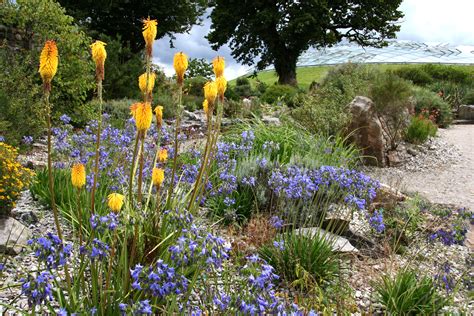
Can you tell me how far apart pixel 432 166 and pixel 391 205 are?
494 cm

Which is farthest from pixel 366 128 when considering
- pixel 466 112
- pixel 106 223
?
pixel 466 112

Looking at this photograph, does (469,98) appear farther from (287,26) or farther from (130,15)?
(130,15)

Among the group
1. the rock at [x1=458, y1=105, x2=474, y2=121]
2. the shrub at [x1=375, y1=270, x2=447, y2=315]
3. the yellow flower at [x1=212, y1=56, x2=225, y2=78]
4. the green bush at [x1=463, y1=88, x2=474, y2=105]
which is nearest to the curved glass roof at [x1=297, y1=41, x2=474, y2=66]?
the green bush at [x1=463, y1=88, x2=474, y2=105]

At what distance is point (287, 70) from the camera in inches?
1088

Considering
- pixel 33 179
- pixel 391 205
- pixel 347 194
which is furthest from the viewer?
pixel 391 205

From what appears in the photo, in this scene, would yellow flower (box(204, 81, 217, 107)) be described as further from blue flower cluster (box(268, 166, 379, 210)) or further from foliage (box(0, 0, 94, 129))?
foliage (box(0, 0, 94, 129))

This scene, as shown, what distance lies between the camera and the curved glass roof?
5156 cm

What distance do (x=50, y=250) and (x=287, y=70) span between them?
26461mm

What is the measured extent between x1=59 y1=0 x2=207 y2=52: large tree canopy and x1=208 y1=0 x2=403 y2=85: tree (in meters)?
4.26

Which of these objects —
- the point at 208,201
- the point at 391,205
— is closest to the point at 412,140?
the point at 391,205

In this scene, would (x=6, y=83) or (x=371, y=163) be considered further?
(x=371, y=163)

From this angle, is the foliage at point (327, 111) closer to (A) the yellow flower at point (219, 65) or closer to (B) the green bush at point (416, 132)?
(B) the green bush at point (416, 132)

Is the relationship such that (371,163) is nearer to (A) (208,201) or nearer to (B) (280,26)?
(A) (208,201)

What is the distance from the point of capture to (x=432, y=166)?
33.3 ft
